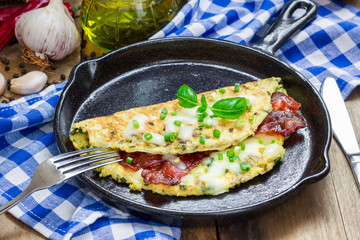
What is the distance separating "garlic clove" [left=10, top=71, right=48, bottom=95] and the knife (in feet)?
8.86

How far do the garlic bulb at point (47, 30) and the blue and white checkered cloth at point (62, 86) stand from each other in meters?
0.49

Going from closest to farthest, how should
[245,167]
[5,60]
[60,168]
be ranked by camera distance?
[60,168], [245,167], [5,60]

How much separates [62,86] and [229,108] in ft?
5.90

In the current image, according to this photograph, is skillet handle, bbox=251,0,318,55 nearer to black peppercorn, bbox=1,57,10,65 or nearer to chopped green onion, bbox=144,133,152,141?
chopped green onion, bbox=144,133,152,141

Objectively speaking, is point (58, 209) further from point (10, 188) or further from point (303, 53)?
point (303, 53)

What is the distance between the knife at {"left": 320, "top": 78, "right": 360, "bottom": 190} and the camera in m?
3.62

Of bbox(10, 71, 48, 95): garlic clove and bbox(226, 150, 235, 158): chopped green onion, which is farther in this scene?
bbox(10, 71, 48, 95): garlic clove

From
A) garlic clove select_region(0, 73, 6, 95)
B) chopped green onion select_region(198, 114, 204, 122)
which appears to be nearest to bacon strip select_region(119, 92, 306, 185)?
chopped green onion select_region(198, 114, 204, 122)

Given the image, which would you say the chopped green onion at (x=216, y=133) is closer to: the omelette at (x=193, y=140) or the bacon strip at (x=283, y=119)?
the omelette at (x=193, y=140)

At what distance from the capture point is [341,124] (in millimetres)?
3844

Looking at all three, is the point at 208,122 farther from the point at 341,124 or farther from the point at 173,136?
the point at 341,124

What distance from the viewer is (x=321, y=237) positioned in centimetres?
316

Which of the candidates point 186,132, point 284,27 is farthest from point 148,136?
point 284,27

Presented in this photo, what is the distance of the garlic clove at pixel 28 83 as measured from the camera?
4.26 meters
